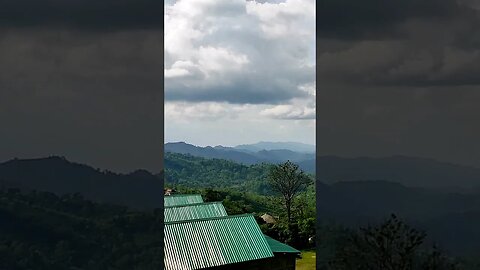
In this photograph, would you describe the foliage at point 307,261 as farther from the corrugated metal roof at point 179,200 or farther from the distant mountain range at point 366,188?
the distant mountain range at point 366,188

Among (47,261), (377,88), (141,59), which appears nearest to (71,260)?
(47,261)

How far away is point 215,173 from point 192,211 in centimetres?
1102

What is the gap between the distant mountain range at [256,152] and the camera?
15883 millimetres

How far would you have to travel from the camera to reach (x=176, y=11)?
5.88 metres

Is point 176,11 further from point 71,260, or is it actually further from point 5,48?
point 71,260

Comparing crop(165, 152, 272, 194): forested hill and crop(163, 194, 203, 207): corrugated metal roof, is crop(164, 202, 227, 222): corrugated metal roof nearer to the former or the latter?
crop(163, 194, 203, 207): corrugated metal roof

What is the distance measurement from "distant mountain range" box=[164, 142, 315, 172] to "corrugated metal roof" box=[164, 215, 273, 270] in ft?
27.7

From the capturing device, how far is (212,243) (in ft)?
16.9

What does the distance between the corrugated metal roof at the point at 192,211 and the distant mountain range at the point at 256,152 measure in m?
7.60

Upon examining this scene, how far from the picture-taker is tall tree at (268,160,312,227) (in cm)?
1333

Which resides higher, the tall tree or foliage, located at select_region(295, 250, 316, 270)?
the tall tree

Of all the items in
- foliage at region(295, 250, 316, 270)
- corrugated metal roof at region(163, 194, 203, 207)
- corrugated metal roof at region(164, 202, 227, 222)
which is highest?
corrugated metal roof at region(163, 194, 203, 207)

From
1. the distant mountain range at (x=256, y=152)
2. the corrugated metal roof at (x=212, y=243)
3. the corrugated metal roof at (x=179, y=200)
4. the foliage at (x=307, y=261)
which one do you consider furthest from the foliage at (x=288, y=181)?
the corrugated metal roof at (x=212, y=243)

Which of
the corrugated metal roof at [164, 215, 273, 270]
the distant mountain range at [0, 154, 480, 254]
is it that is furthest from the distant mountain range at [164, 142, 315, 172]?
the distant mountain range at [0, 154, 480, 254]
